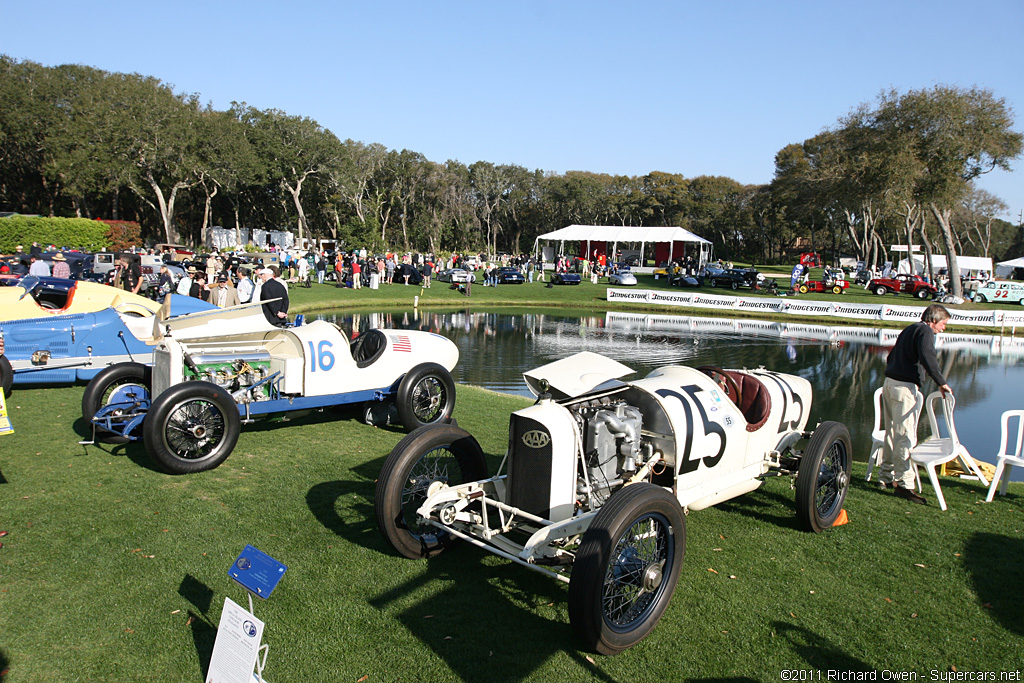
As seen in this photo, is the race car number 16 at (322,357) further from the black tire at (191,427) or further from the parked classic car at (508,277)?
the parked classic car at (508,277)

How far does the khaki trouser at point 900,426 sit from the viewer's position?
6.77 m

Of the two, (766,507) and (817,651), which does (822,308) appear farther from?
→ (817,651)

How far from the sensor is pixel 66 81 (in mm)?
50906

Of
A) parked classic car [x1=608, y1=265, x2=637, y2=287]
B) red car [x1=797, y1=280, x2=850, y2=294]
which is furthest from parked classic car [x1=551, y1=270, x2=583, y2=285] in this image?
red car [x1=797, y1=280, x2=850, y2=294]

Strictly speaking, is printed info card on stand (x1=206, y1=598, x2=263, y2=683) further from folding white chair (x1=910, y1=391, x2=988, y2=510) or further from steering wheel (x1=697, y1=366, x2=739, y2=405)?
folding white chair (x1=910, y1=391, x2=988, y2=510)

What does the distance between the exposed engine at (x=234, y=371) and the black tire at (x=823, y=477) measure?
5993 mm

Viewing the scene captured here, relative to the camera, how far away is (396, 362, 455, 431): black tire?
827 centimetres

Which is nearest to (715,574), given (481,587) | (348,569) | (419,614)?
(481,587)

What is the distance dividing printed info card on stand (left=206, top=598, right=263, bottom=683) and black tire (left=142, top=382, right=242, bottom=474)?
139 inches

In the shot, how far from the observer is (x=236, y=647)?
3.12 metres

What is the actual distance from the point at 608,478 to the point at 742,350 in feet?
62.7

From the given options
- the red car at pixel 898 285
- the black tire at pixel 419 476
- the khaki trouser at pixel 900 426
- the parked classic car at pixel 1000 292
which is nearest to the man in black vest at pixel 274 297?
the black tire at pixel 419 476

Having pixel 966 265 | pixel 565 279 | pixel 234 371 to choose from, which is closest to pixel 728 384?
pixel 234 371

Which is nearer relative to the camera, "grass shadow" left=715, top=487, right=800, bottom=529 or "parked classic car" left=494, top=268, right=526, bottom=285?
"grass shadow" left=715, top=487, right=800, bottom=529
